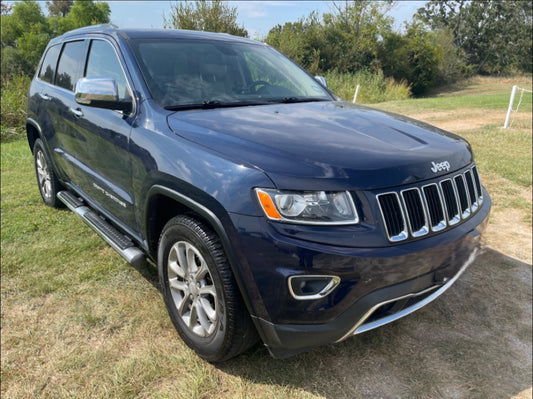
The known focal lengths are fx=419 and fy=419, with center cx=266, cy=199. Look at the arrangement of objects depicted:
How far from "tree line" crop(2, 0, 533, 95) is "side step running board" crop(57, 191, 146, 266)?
17.5m

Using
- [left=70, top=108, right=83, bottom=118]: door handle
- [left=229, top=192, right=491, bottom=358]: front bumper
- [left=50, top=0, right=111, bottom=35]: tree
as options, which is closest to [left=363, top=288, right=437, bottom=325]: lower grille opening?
[left=229, top=192, right=491, bottom=358]: front bumper

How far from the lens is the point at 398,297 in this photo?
196cm

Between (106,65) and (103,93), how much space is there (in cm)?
66

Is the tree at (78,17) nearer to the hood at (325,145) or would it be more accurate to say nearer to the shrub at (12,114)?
the shrub at (12,114)

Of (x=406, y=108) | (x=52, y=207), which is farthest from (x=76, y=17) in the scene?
(x=52, y=207)

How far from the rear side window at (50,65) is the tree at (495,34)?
172 ft

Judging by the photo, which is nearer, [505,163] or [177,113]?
[177,113]

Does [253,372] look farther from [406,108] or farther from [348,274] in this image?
[406,108]

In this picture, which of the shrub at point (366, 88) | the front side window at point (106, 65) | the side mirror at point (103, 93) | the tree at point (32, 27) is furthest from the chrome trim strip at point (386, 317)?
the tree at point (32, 27)

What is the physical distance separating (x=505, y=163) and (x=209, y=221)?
6105mm

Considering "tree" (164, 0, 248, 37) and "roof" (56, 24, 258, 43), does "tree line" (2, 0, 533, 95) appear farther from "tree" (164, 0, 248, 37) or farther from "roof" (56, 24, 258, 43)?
"roof" (56, 24, 258, 43)

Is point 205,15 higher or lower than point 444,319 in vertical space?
higher

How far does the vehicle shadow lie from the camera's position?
2.28m

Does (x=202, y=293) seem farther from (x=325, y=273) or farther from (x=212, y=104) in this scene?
(x=212, y=104)
